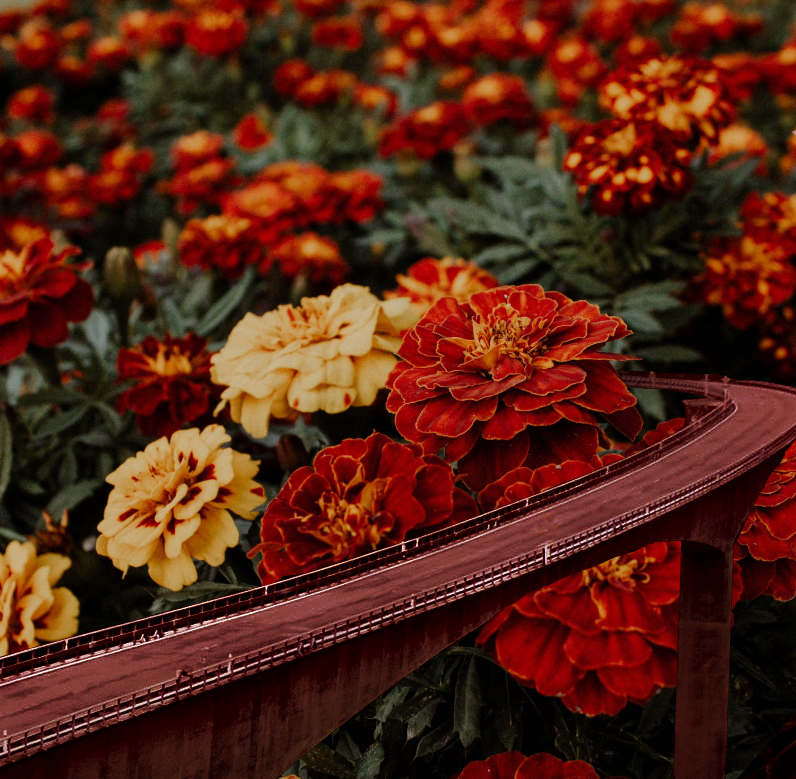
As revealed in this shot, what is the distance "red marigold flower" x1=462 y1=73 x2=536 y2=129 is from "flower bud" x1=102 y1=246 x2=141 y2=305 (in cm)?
100

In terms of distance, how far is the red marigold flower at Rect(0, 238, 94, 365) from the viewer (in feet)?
3.08

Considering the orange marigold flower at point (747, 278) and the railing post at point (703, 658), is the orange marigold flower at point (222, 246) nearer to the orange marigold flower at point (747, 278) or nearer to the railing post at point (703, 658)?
the orange marigold flower at point (747, 278)

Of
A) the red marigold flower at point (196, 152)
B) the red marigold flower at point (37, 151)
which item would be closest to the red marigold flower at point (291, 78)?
the red marigold flower at point (196, 152)

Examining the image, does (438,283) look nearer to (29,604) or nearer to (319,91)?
(29,604)

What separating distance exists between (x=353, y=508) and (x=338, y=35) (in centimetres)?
241

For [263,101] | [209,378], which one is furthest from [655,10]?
[209,378]

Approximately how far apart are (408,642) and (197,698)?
12cm

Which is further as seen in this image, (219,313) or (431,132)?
(431,132)

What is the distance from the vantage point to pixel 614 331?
0.68m

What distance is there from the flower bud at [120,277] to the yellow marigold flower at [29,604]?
45cm

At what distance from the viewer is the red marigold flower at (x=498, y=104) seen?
76.2 inches

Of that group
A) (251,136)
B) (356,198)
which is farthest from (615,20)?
(356,198)

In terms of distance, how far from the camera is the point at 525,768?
66cm

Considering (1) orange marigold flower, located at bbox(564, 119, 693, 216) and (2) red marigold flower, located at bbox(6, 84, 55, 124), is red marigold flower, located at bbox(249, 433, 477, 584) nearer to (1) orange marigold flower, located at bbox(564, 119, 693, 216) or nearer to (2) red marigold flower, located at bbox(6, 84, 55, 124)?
(1) orange marigold flower, located at bbox(564, 119, 693, 216)
